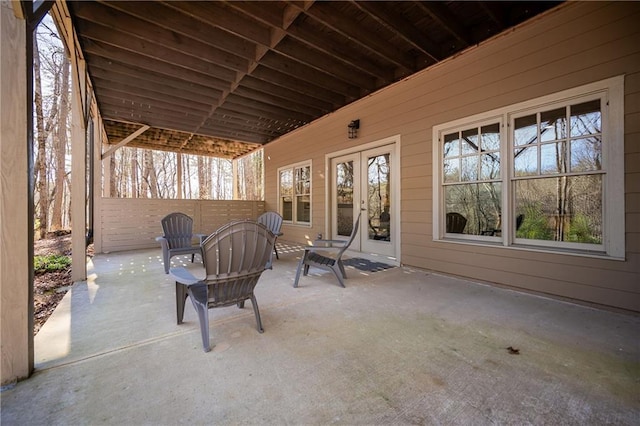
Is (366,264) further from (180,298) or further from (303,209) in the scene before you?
(180,298)

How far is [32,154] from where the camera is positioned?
5.30 feet

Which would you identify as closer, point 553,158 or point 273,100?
point 553,158

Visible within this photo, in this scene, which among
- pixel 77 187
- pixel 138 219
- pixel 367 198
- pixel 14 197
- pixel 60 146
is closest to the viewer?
pixel 14 197

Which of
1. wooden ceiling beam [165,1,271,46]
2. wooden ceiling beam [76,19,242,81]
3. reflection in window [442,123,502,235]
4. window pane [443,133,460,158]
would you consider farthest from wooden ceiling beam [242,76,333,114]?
reflection in window [442,123,502,235]

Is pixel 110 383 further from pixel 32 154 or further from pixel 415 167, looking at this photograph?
pixel 415 167

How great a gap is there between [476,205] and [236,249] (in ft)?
10.7

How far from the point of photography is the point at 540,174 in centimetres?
302

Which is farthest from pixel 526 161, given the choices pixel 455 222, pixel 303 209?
pixel 303 209

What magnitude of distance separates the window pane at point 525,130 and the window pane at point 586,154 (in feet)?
1.26

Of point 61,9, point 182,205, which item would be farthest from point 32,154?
point 182,205

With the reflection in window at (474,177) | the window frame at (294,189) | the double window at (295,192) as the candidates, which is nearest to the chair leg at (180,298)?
the reflection in window at (474,177)

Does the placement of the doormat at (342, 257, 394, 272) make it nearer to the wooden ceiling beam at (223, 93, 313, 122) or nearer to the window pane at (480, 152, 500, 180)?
the window pane at (480, 152, 500, 180)

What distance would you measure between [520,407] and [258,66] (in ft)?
15.8

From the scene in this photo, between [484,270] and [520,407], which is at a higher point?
[484,270]
